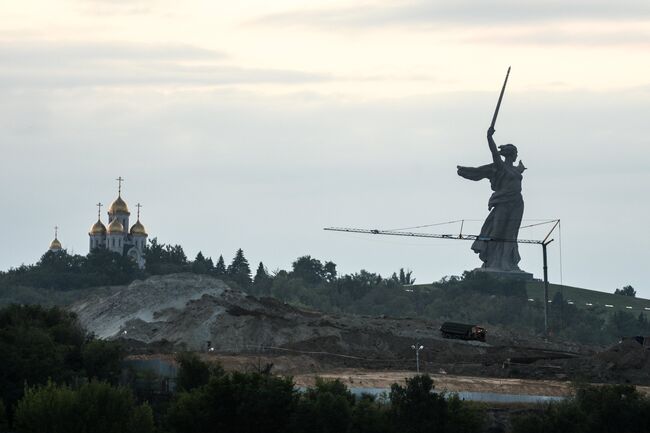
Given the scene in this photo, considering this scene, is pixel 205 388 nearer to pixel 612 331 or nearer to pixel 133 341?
pixel 133 341

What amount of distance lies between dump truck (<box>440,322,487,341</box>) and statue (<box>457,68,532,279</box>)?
5896cm

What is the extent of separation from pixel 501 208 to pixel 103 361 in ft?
300

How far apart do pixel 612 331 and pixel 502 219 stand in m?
13.2

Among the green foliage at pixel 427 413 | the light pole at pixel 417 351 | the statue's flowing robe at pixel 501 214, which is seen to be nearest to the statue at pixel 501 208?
the statue's flowing robe at pixel 501 214

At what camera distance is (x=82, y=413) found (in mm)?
86812

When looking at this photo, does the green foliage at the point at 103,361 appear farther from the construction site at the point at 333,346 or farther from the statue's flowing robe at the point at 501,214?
the statue's flowing robe at the point at 501,214

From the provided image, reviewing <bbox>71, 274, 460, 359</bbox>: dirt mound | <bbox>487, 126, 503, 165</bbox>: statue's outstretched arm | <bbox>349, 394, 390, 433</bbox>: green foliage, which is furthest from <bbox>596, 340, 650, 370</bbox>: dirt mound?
<bbox>487, 126, 503, 165</bbox>: statue's outstretched arm

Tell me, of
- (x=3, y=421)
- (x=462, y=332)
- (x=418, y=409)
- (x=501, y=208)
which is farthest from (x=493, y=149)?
(x=3, y=421)

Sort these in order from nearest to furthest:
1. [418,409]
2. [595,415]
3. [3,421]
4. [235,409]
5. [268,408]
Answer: [3,421] < [268,408] < [235,409] < [418,409] < [595,415]

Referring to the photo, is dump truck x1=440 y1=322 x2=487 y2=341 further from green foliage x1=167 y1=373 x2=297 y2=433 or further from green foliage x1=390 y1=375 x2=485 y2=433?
green foliage x1=167 y1=373 x2=297 y2=433

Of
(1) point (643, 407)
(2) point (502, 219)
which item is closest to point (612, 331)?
(2) point (502, 219)

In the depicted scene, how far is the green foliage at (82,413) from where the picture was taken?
85625 millimetres

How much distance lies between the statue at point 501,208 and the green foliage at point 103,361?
8385 cm

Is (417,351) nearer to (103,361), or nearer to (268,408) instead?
(103,361)
